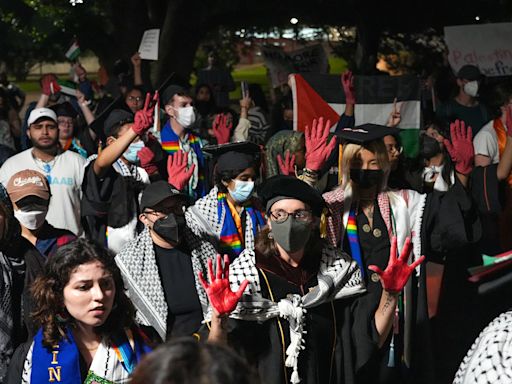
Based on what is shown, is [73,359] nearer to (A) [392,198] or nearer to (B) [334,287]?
(B) [334,287]

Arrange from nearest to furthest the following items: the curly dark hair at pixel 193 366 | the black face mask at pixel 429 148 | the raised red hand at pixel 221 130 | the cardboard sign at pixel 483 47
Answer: the curly dark hair at pixel 193 366
the black face mask at pixel 429 148
the raised red hand at pixel 221 130
the cardboard sign at pixel 483 47

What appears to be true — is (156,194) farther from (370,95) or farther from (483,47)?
(483,47)

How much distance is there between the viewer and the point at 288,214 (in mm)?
4578

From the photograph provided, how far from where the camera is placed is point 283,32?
22906 millimetres

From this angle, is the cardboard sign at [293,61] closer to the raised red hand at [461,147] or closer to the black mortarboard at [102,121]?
the black mortarboard at [102,121]

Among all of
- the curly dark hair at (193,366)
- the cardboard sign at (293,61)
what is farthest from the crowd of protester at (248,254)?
the cardboard sign at (293,61)

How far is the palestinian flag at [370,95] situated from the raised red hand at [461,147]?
1.67 meters

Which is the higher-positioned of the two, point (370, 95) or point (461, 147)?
point (370, 95)

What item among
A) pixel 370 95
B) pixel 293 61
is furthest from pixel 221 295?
pixel 293 61

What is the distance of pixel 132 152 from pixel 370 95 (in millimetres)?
2830

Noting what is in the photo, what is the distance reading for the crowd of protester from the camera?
388 centimetres

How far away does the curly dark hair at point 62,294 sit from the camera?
3883 millimetres

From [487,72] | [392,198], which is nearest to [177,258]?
[392,198]

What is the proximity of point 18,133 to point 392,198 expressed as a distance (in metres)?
7.10
